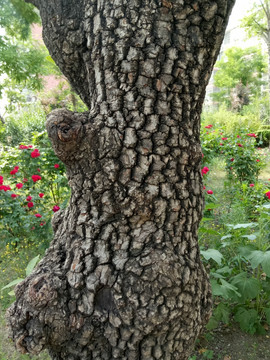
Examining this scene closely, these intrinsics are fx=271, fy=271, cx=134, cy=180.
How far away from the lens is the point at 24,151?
3955 millimetres

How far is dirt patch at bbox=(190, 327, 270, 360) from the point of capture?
6.50 ft

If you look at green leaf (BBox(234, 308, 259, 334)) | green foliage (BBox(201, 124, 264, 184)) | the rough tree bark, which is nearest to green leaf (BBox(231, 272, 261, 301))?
green leaf (BBox(234, 308, 259, 334))

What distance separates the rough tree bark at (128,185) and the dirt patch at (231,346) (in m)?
0.93

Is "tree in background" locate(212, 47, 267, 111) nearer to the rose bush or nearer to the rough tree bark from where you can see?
the rose bush

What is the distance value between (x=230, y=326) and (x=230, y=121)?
35.0 ft

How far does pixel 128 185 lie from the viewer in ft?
3.96

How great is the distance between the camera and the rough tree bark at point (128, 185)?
1161mm

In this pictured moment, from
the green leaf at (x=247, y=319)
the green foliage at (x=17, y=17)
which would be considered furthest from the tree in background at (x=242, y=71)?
the green leaf at (x=247, y=319)

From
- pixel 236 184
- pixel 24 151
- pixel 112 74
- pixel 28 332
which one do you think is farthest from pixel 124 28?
pixel 236 184

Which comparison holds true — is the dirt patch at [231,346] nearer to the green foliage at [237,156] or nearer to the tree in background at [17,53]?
the green foliage at [237,156]

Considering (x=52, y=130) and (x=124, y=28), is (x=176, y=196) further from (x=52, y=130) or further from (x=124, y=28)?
(x=124, y=28)

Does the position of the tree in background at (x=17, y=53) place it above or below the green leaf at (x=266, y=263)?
above

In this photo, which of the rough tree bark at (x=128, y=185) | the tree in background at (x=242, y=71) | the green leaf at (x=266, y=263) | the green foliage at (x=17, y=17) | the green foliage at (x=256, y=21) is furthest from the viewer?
the tree in background at (x=242, y=71)

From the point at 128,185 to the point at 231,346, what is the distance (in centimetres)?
170
